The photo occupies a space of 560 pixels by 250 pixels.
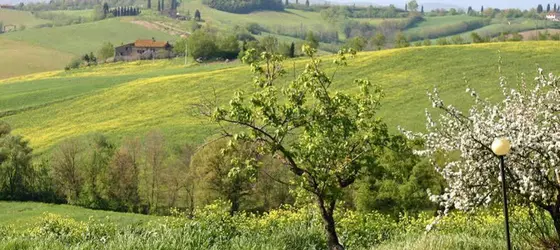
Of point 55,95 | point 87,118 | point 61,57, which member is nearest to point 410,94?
point 87,118

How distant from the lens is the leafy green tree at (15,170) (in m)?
49.4

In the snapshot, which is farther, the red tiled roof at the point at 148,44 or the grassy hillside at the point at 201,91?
the red tiled roof at the point at 148,44

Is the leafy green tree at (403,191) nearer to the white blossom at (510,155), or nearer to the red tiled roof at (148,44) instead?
the white blossom at (510,155)

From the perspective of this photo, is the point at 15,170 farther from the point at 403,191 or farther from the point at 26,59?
the point at 26,59

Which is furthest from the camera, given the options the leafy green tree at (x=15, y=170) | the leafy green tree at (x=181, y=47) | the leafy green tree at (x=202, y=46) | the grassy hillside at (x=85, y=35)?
the grassy hillside at (x=85, y=35)

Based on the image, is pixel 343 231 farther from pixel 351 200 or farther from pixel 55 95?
pixel 55 95

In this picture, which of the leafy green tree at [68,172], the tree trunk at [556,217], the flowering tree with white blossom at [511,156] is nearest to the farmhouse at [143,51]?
the leafy green tree at [68,172]

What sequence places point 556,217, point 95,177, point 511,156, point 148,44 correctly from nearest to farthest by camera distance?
point 511,156 → point 556,217 → point 95,177 → point 148,44

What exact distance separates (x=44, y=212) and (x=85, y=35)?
13070 cm

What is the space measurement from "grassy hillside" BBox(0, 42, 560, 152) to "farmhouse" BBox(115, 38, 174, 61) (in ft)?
114

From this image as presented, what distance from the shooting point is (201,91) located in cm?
7006

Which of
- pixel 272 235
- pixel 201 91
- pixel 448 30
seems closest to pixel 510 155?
pixel 272 235

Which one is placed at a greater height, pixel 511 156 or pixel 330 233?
pixel 511 156

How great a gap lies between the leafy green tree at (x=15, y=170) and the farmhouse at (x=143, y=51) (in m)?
70.7
